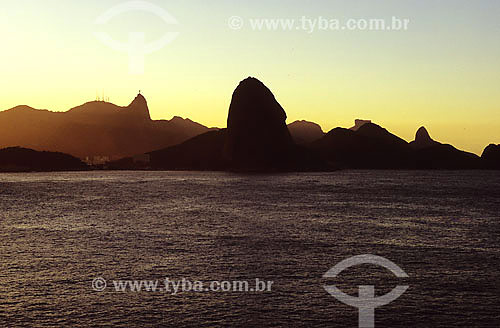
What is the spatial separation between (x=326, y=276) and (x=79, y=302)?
66.1ft

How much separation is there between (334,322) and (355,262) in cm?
1724

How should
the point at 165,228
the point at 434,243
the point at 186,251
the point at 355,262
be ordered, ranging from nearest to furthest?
the point at 355,262, the point at 186,251, the point at 434,243, the point at 165,228

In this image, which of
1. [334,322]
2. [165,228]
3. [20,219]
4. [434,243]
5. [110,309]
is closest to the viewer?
[334,322]

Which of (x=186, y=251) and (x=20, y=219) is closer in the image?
(x=186, y=251)

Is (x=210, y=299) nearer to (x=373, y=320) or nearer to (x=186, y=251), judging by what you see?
(x=373, y=320)

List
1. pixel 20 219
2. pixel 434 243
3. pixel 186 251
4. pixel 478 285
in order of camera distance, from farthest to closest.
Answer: pixel 20 219 < pixel 434 243 < pixel 186 251 < pixel 478 285

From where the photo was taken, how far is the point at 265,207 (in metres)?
109

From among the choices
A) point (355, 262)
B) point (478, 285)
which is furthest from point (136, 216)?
point (478, 285)

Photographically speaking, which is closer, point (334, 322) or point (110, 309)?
point (334, 322)

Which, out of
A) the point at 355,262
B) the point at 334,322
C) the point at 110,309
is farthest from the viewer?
the point at 355,262

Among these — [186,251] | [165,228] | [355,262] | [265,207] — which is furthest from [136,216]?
[355,262]

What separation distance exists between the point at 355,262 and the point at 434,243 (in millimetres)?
15996

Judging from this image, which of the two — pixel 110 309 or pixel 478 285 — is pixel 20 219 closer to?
pixel 110 309

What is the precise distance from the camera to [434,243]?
61594mm
